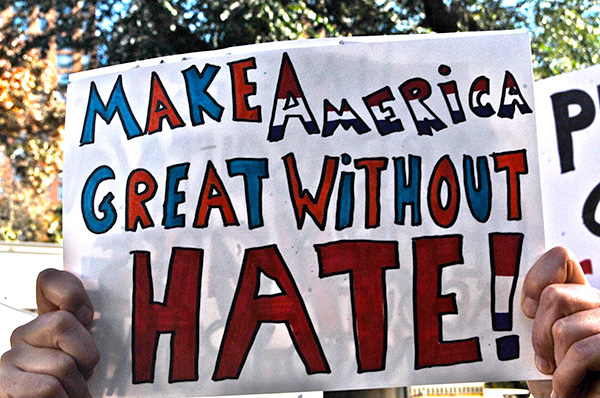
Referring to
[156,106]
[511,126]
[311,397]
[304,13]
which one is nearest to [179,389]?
[156,106]

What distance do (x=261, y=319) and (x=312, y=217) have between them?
257 mm

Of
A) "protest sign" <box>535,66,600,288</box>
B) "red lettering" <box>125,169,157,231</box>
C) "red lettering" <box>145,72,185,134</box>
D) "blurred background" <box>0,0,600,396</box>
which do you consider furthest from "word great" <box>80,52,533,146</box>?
"blurred background" <box>0,0,600,396</box>

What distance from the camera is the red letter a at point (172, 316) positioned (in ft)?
6.03

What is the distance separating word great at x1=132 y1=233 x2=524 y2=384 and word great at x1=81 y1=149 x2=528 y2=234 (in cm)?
7

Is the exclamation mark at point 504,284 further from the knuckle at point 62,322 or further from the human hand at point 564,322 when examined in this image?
the knuckle at point 62,322

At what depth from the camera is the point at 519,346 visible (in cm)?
180

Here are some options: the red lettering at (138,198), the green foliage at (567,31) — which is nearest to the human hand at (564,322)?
the red lettering at (138,198)

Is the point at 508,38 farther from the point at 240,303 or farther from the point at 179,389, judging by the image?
the point at 179,389

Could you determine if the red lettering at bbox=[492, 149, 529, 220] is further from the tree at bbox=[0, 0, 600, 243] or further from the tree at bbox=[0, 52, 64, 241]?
the tree at bbox=[0, 52, 64, 241]

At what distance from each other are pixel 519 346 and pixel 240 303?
24.5 inches

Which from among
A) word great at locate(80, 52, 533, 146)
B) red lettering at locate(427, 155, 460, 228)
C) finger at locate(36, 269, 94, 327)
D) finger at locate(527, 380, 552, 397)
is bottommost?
finger at locate(527, 380, 552, 397)

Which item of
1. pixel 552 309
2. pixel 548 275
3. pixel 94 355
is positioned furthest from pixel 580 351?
pixel 94 355

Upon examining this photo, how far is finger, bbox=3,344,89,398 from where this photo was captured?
1.65m

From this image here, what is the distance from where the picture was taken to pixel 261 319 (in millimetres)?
1834
